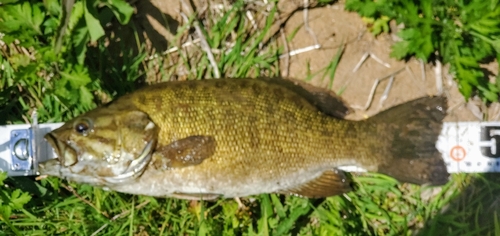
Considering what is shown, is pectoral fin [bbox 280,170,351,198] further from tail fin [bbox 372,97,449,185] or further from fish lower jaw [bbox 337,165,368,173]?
tail fin [bbox 372,97,449,185]

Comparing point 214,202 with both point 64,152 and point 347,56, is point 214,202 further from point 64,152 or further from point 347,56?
point 347,56

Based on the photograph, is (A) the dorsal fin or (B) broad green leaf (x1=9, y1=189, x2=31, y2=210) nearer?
(B) broad green leaf (x1=9, y1=189, x2=31, y2=210)

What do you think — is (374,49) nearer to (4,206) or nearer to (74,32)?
(74,32)

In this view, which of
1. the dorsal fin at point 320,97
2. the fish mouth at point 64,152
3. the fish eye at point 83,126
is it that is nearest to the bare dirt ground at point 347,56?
the dorsal fin at point 320,97

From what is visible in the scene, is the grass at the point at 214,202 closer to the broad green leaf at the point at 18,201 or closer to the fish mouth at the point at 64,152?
the broad green leaf at the point at 18,201

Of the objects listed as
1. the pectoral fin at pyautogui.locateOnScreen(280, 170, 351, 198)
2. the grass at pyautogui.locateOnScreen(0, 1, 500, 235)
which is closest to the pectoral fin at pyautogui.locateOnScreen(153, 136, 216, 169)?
the grass at pyautogui.locateOnScreen(0, 1, 500, 235)
